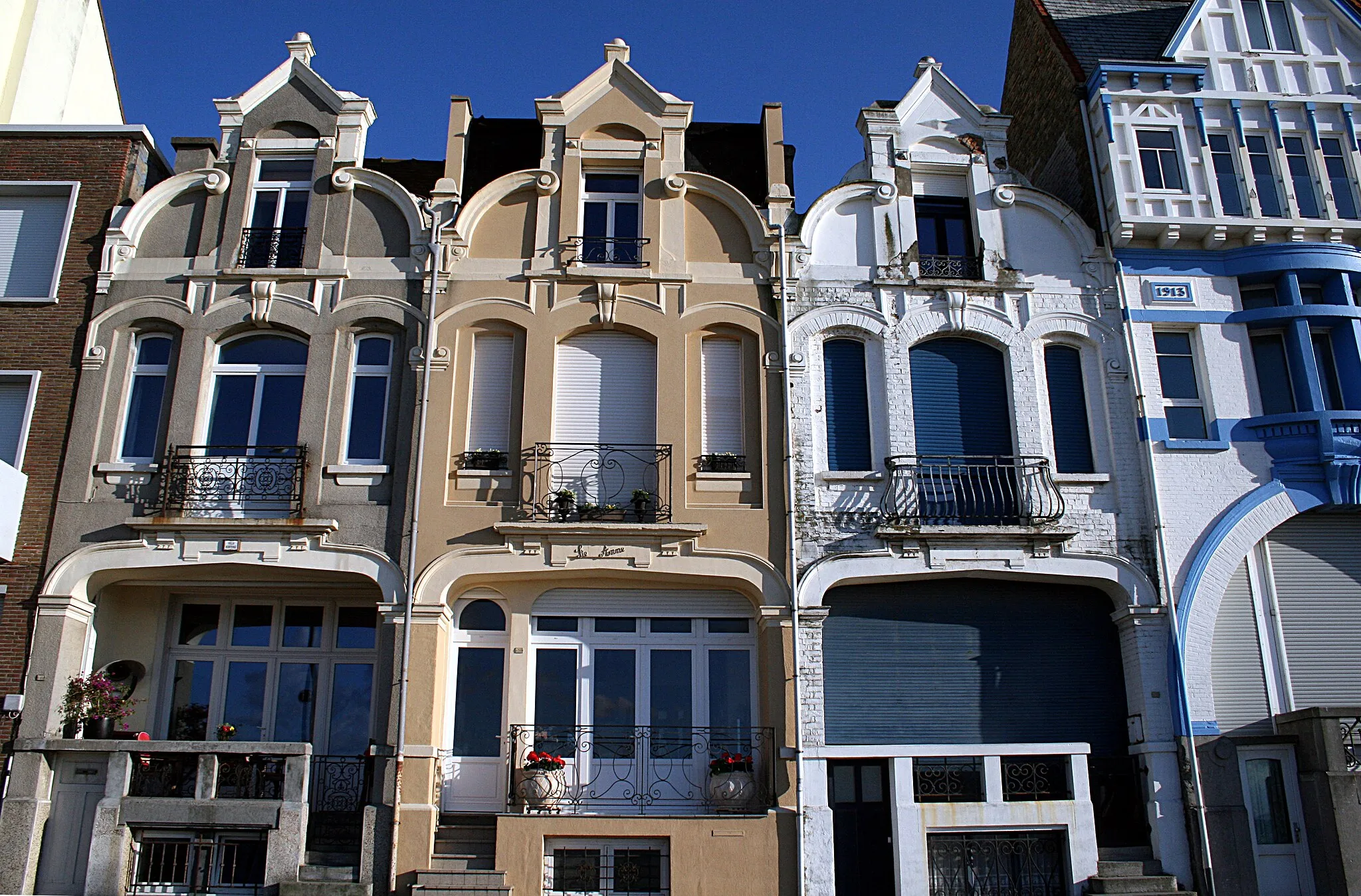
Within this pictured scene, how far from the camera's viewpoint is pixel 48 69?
62.2ft

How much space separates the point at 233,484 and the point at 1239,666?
1333 centimetres

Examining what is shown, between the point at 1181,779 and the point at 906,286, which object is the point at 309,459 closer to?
the point at 906,286

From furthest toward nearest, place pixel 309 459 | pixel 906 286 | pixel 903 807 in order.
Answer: pixel 906 286 → pixel 309 459 → pixel 903 807

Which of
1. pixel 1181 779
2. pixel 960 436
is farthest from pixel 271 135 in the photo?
pixel 1181 779

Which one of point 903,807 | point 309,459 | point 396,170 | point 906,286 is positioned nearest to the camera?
point 903,807

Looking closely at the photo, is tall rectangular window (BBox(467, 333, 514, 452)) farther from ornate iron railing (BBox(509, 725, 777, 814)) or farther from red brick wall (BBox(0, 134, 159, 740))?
red brick wall (BBox(0, 134, 159, 740))

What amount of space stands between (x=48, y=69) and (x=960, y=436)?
54.3ft

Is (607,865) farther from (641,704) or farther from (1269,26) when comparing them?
(1269,26)

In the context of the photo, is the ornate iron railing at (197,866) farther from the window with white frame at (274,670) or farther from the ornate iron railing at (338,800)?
the window with white frame at (274,670)

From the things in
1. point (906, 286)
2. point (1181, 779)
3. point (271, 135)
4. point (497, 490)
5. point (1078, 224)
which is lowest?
point (1181, 779)

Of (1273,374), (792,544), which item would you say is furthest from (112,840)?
(1273,374)

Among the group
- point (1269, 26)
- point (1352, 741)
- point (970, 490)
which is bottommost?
point (1352, 741)

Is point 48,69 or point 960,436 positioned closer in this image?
point 960,436

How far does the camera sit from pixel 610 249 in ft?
51.6
